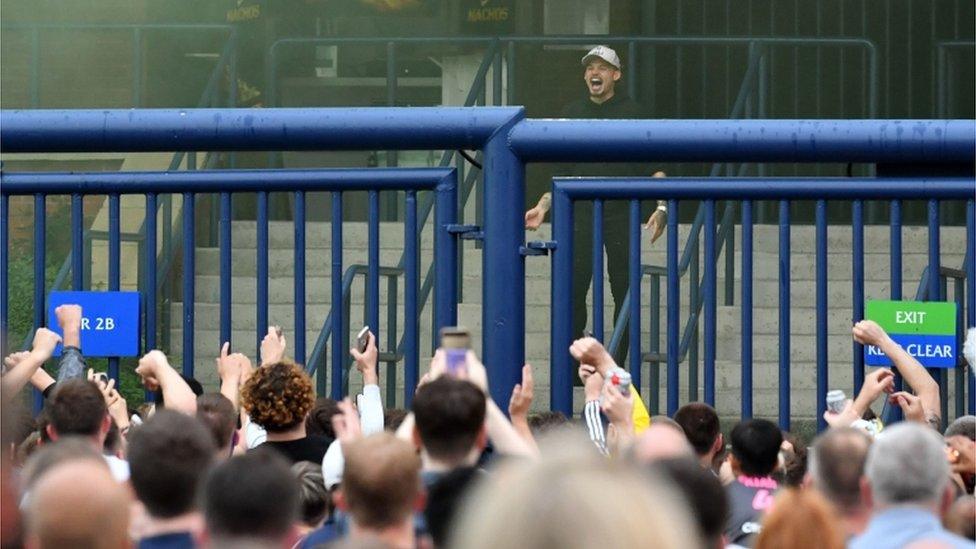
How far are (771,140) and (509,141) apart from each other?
0.78 meters

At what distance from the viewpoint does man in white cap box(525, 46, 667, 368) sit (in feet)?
23.0

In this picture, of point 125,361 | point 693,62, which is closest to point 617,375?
point 125,361

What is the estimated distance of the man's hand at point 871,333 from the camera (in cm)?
552

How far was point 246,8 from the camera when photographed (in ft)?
49.8

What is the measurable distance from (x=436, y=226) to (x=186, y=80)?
33.1ft

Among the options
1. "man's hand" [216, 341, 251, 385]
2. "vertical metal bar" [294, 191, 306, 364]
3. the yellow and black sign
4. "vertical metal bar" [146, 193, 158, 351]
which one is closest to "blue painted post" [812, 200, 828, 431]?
"vertical metal bar" [294, 191, 306, 364]

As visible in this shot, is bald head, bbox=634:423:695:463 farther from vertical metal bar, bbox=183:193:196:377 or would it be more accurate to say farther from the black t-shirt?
vertical metal bar, bbox=183:193:196:377

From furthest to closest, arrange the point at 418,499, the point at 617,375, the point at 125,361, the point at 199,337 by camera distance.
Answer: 1. the point at 125,361
2. the point at 199,337
3. the point at 617,375
4. the point at 418,499

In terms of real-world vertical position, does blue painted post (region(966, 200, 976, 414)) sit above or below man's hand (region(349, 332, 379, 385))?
above

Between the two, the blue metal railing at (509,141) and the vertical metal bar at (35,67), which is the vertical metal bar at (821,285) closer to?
the blue metal railing at (509,141)

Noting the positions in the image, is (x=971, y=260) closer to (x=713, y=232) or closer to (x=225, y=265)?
(x=713, y=232)

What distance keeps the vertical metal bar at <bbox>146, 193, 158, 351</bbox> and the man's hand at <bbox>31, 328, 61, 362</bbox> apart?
0.35m

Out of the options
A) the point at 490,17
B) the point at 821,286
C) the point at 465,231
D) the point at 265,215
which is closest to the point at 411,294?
the point at 465,231

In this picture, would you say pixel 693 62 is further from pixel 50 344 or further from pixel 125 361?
pixel 50 344
